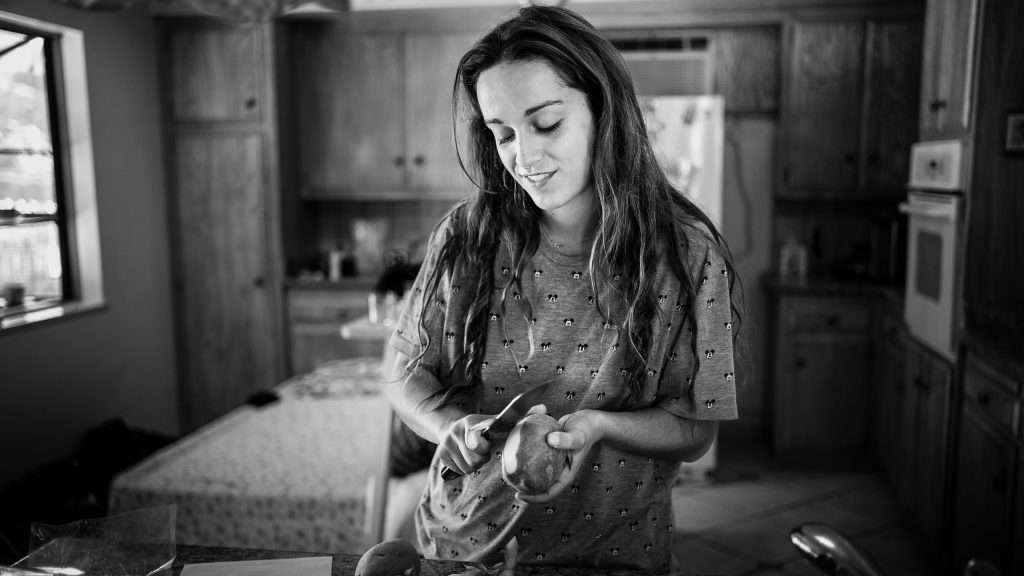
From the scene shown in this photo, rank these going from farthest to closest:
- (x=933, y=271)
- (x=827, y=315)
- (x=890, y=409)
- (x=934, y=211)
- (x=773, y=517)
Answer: (x=827, y=315), (x=890, y=409), (x=773, y=517), (x=933, y=271), (x=934, y=211)

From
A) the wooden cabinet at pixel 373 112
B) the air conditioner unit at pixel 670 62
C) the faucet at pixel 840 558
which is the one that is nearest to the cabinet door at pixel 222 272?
the wooden cabinet at pixel 373 112

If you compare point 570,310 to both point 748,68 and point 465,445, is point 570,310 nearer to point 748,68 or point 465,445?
point 465,445

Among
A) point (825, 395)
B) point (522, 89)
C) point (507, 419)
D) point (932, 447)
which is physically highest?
point (522, 89)

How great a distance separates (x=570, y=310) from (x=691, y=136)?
2888 mm

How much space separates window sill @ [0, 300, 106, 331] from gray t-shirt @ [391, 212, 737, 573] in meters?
2.86

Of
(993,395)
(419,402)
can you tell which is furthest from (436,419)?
(993,395)

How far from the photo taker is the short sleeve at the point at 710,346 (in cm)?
102

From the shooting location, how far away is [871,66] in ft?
13.2

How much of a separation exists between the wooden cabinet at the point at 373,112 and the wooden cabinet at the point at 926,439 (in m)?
2.43

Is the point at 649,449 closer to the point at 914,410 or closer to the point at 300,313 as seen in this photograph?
the point at 914,410

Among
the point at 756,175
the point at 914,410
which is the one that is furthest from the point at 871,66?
the point at 914,410

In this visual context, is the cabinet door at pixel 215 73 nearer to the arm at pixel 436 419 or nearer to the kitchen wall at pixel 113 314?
the kitchen wall at pixel 113 314

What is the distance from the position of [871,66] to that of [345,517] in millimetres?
3249

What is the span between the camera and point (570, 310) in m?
1.07
